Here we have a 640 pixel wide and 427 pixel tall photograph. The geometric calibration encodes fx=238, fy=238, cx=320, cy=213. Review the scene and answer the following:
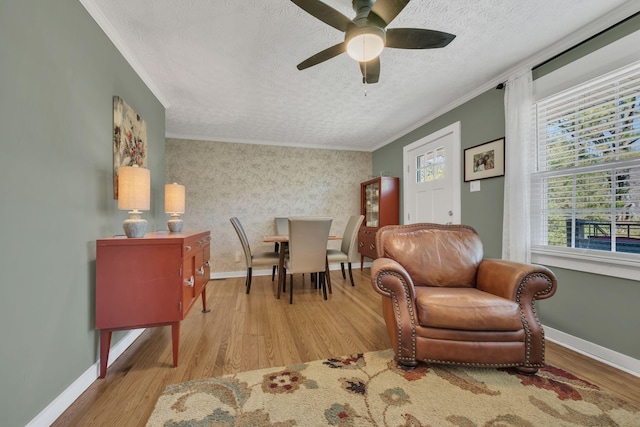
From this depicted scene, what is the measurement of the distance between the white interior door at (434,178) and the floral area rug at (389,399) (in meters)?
1.84

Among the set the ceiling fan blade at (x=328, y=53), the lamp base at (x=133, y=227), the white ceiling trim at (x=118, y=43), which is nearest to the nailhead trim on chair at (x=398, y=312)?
the ceiling fan blade at (x=328, y=53)

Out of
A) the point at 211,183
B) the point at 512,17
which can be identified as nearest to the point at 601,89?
the point at 512,17

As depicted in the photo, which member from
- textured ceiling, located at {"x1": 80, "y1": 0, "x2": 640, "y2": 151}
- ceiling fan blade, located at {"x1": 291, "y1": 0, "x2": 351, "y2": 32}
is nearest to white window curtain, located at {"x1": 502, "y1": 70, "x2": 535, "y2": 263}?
textured ceiling, located at {"x1": 80, "y1": 0, "x2": 640, "y2": 151}

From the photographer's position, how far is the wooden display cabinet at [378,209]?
3.97 meters

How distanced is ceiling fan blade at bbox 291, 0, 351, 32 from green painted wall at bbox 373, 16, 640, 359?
1.88m

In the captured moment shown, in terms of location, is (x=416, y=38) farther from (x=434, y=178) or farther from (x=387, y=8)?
(x=434, y=178)

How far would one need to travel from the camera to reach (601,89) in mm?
1724

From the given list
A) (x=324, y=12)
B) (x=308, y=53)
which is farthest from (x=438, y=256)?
(x=308, y=53)

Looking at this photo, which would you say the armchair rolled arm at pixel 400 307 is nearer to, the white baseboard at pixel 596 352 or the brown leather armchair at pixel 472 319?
the brown leather armchair at pixel 472 319

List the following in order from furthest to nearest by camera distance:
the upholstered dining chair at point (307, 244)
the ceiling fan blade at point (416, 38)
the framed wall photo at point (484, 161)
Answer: the upholstered dining chair at point (307, 244) → the framed wall photo at point (484, 161) → the ceiling fan blade at point (416, 38)

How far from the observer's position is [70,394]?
49.9 inches

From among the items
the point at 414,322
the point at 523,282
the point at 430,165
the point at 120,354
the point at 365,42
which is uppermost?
the point at 365,42

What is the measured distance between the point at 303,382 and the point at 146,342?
142cm

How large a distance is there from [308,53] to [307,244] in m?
1.87
